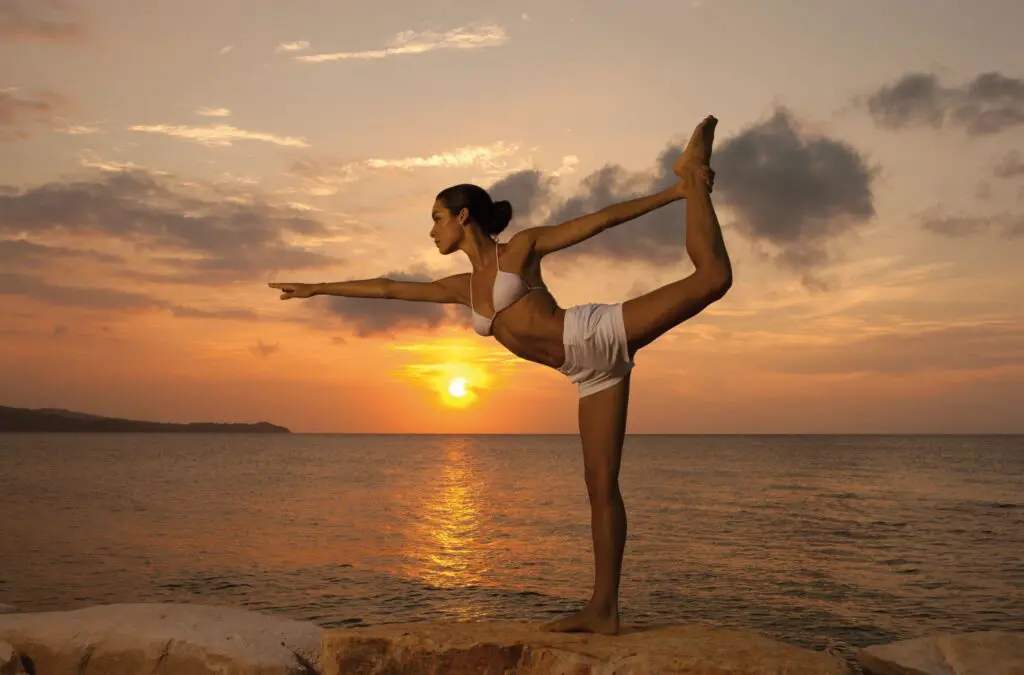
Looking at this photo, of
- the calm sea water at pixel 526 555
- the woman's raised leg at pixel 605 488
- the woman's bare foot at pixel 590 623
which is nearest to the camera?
the woman's raised leg at pixel 605 488

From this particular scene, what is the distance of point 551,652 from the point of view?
5.70 metres

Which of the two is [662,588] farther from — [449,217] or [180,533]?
[180,533]

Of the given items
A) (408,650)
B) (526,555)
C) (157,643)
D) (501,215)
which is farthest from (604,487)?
(526,555)

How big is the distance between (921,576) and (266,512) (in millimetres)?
26602

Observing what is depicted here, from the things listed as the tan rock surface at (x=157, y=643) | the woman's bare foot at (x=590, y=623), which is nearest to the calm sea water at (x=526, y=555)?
the tan rock surface at (x=157, y=643)

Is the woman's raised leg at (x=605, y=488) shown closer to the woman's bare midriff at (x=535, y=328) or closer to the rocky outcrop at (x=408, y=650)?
the rocky outcrop at (x=408, y=650)

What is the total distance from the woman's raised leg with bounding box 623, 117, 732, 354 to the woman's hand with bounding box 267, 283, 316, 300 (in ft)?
8.36

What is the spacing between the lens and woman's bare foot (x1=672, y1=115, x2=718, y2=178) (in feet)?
18.5

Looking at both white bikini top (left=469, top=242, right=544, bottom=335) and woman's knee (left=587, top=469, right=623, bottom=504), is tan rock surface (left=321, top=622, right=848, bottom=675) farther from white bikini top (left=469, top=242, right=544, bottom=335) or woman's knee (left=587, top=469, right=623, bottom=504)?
white bikini top (left=469, top=242, right=544, bottom=335)

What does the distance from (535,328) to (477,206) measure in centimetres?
93

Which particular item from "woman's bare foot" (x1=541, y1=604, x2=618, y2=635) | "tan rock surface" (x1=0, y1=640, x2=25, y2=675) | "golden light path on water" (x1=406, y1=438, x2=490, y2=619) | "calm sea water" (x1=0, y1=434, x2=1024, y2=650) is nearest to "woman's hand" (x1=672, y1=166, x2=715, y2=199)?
"woman's bare foot" (x1=541, y1=604, x2=618, y2=635)

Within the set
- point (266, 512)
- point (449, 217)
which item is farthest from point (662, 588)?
point (266, 512)

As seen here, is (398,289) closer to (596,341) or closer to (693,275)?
(596,341)

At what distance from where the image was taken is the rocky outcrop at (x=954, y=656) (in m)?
6.84
